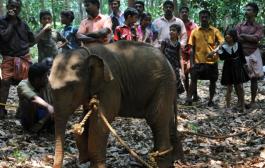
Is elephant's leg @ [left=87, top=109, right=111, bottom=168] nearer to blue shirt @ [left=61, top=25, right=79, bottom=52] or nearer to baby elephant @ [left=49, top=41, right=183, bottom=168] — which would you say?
baby elephant @ [left=49, top=41, right=183, bottom=168]

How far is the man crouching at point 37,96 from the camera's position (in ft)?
21.8

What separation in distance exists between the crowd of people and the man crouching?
0.99 metres

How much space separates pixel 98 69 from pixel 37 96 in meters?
2.09

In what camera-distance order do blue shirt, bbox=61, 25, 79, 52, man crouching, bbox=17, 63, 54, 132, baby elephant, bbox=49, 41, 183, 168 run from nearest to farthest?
1. baby elephant, bbox=49, 41, 183, 168
2. man crouching, bbox=17, 63, 54, 132
3. blue shirt, bbox=61, 25, 79, 52

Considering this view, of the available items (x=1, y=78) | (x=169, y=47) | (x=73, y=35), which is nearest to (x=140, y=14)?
(x=169, y=47)

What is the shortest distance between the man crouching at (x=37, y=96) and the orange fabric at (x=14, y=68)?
3.18 ft

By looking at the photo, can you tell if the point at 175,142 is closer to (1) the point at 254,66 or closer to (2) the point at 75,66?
(2) the point at 75,66

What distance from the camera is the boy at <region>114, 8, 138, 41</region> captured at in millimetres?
8805

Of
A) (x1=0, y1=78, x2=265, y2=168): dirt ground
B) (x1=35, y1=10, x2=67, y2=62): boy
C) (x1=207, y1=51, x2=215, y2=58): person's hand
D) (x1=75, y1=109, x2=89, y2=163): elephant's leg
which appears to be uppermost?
(x1=35, y1=10, x2=67, y2=62): boy

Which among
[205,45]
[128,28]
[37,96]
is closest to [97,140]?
[37,96]

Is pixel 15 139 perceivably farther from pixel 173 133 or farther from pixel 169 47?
pixel 169 47

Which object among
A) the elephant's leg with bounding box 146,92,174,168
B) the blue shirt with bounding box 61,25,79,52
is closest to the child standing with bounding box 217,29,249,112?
the blue shirt with bounding box 61,25,79,52

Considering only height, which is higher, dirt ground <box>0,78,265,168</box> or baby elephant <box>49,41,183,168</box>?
baby elephant <box>49,41,183,168</box>

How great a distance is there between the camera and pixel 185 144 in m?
7.13
